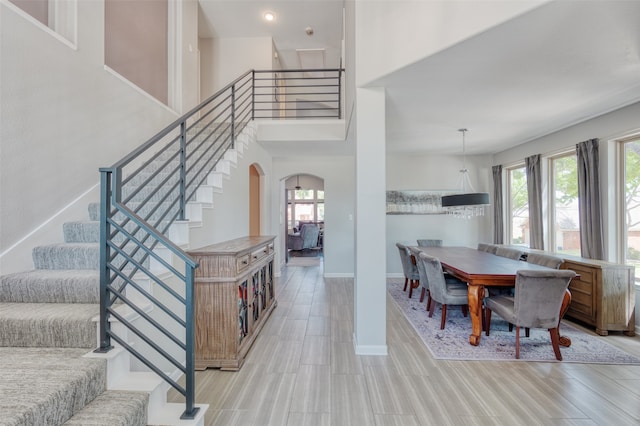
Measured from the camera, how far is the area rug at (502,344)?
270 cm

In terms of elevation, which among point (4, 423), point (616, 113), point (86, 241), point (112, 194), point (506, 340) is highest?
point (616, 113)

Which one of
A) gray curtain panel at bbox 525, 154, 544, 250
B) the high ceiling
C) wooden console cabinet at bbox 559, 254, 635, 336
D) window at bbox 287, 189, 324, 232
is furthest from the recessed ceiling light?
window at bbox 287, 189, 324, 232

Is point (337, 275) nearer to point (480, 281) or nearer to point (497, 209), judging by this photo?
Result: point (480, 281)

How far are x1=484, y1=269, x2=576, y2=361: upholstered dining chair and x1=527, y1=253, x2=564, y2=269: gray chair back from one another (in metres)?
0.88

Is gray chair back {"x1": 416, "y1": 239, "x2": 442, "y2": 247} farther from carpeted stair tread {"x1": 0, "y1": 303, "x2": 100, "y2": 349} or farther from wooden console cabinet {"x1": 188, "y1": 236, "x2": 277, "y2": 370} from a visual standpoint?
carpeted stair tread {"x1": 0, "y1": 303, "x2": 100, "y2": 349}

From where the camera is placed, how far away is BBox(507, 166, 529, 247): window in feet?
18.0

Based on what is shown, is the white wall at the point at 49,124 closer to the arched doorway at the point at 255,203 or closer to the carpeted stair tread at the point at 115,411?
the carpeted stair tread at the point at 115,411

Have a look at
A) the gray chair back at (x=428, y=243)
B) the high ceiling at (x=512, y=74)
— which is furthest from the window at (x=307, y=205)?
the high ceiling at (x=512, y=74)

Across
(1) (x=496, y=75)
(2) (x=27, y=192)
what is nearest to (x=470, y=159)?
(1) (x=496, y=75)

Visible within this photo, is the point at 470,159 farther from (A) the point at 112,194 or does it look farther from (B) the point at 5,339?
(B) the point at 5,339

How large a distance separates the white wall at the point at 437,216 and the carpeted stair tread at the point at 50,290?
530 cm

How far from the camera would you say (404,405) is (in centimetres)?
200

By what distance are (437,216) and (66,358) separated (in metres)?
6.14

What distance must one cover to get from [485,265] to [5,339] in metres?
4.09
